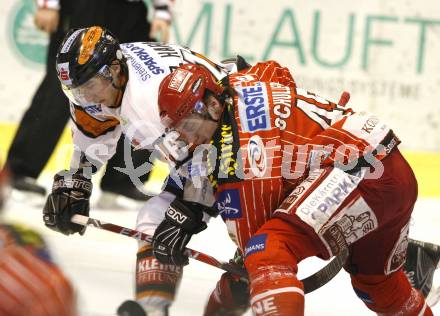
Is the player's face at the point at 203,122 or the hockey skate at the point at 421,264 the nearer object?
the player's face at the point at 203,122

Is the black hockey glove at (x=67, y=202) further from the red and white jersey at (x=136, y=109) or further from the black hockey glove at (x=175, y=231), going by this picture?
the black hockey glove at (x=175, y=231)

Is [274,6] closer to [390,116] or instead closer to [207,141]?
[390,116]

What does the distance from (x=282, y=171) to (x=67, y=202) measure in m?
0.68

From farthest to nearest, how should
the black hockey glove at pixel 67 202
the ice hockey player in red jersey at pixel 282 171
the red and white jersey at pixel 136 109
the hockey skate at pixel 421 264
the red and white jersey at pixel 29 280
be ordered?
the hockey skate at pixel 421 264, the black hockey glove at pixel 67 202, the red and white jersey at pixel 136 109, the ice hockey player in red jersey at pixel 282 171, the red and white jersey at pixel 29 280

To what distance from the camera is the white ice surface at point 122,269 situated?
322 centimetres

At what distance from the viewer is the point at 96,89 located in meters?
2.64

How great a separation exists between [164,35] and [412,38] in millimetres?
2061

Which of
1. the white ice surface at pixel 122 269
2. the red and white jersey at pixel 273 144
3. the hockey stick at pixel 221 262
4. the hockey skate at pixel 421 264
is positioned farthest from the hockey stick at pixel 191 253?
the hockey skate at pixel 421 264

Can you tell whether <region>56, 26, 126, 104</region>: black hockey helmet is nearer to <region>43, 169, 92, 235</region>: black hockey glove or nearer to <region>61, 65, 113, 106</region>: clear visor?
<region>61, 65, 113, 106</region>: clear visor

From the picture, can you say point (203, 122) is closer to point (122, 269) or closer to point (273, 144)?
point (273, 144)

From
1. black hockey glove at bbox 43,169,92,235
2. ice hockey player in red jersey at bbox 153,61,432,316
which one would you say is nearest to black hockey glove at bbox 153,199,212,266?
Answer: ice hockey player in red jersey at bbox 153,61,432,316

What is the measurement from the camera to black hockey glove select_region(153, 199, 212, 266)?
270cm

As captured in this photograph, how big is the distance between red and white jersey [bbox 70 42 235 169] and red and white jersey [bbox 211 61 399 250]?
17 centimetres

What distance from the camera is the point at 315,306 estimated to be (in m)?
3.30
